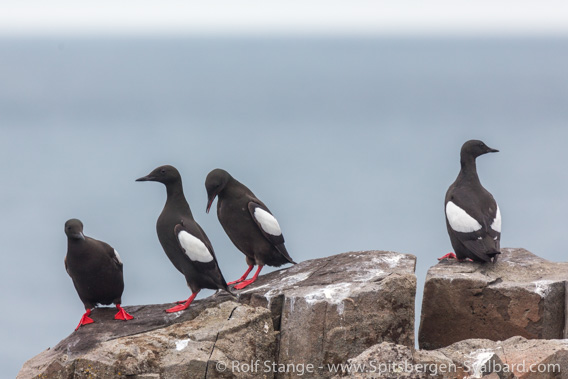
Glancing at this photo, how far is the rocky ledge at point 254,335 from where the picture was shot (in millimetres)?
6617

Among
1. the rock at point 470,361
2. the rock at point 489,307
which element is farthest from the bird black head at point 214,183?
the rock at point 470,361

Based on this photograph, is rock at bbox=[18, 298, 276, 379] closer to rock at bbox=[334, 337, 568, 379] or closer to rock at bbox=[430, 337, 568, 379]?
rock at bbox=[334, 337, 568, 379]

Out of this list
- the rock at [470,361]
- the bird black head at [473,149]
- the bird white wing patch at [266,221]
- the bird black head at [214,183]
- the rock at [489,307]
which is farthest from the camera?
the bird black head at [473,149]

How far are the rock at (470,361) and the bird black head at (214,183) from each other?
2.95 metres

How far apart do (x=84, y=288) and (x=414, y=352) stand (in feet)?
10.9

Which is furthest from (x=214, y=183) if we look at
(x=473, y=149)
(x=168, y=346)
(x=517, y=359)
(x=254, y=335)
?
(x=517, y=359)

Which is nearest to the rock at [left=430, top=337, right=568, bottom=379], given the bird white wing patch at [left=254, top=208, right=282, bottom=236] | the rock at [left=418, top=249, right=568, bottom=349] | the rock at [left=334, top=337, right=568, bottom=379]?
the rock at [left=334, top=337, right=568, bottom=379]

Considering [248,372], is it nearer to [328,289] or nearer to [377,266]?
[328,289]

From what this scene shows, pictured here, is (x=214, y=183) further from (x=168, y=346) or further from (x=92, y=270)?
(x=168, y=346)

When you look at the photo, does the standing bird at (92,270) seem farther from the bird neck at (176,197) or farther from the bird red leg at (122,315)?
the bird neck at (176,197)

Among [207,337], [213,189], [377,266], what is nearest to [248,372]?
[207,337]

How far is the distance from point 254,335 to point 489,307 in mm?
2583

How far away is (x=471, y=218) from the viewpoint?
8992 millimetres

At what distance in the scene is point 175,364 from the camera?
6.57 meters
